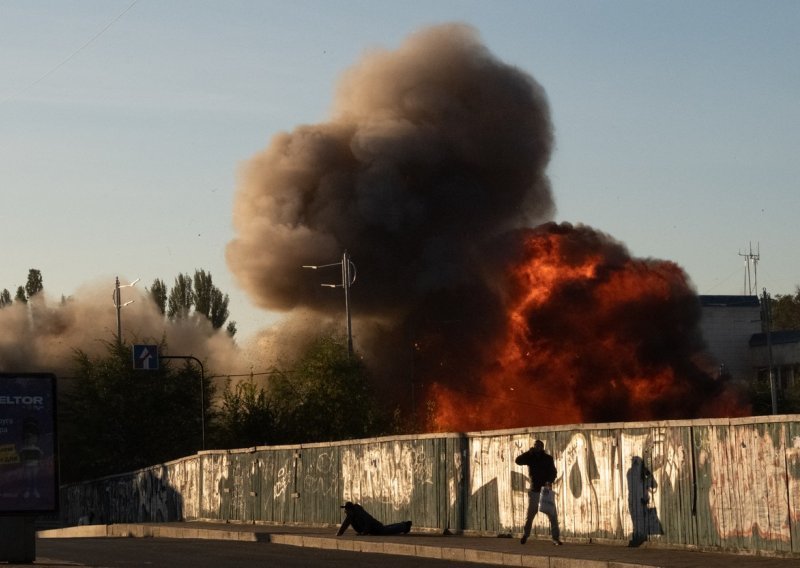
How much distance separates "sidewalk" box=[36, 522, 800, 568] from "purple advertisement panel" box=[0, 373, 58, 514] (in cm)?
107

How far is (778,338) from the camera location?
86000 mm

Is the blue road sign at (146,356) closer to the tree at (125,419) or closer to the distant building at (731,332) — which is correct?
the tree at (125,419)

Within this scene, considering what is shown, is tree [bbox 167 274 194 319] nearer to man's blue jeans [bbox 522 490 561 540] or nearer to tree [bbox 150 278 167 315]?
tree [bbox 150 278 167 315]

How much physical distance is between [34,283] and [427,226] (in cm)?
4370

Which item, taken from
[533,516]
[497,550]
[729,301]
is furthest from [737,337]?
[497,550]

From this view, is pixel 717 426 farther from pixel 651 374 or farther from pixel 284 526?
pixel 651 374

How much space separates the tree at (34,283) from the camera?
97.2 meters

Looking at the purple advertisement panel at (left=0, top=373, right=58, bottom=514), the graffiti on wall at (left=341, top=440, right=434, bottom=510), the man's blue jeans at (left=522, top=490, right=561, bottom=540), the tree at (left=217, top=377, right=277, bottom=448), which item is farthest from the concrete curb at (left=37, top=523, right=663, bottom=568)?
the tree at (left=217, top=377, right=277, bottom=448)

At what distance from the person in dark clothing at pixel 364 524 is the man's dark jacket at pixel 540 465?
4.96 m

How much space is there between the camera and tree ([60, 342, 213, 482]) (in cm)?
5731

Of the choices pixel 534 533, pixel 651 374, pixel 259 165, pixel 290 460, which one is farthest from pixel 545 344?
pixel 534 533

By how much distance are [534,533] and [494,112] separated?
141 feet

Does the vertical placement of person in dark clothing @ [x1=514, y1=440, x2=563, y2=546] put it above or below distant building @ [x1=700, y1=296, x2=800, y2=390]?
below

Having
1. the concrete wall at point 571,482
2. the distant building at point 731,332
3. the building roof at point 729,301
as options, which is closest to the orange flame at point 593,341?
the concrete wall at point 571,482
